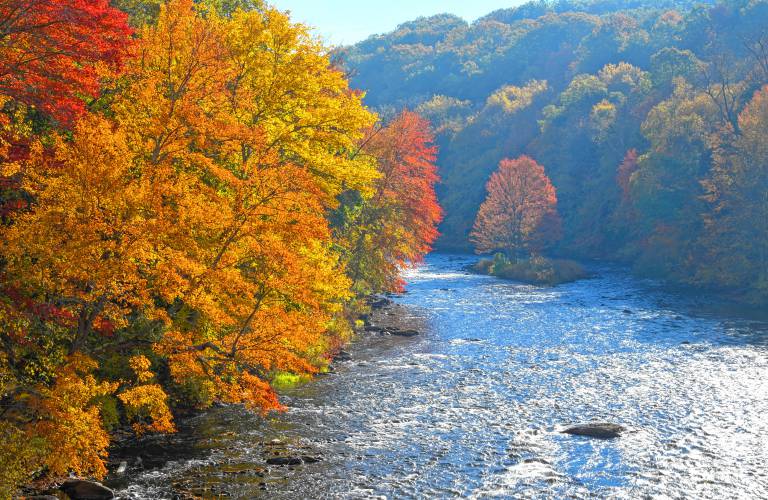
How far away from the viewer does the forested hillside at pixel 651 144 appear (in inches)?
2672

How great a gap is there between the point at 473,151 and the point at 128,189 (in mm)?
134638

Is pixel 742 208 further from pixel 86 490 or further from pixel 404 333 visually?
pixel 86 490

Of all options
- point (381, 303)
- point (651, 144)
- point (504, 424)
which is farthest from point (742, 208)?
point (504, 424)

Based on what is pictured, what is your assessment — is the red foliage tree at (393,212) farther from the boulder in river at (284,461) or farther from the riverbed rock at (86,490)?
the riverbed rock at (86,490)

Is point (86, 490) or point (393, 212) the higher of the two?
point (393, 212)

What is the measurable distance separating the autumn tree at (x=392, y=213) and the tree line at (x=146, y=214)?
70.0ft

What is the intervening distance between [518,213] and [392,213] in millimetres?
44002

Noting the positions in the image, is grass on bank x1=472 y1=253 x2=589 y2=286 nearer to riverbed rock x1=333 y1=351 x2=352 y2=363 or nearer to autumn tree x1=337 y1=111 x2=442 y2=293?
autumn tree x1=337 y1=111 x2=442 y2=293

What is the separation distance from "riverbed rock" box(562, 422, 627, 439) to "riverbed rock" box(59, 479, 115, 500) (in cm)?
1724

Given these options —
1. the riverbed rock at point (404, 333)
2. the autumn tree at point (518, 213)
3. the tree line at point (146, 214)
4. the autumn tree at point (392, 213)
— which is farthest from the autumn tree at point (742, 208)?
the tree line at point (146, 214)

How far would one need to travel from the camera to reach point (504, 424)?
1144 inches

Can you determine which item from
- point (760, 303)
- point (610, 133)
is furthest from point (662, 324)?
point (610, 133)

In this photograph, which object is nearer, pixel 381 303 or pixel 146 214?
pixel 146 214

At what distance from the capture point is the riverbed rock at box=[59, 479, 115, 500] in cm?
2031
